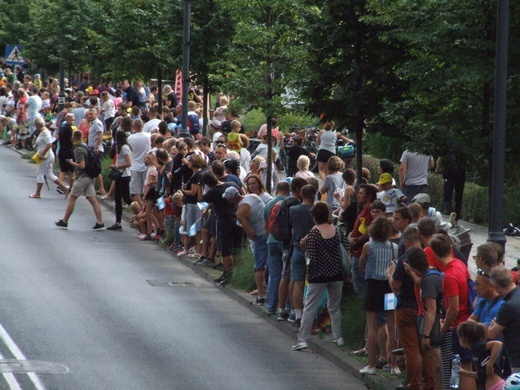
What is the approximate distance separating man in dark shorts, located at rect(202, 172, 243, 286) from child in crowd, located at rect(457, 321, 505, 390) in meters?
8.36

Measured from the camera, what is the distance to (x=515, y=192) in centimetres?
2278

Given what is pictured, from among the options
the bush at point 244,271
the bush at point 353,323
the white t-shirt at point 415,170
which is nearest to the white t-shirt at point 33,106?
the white t-shirt at point 415,170

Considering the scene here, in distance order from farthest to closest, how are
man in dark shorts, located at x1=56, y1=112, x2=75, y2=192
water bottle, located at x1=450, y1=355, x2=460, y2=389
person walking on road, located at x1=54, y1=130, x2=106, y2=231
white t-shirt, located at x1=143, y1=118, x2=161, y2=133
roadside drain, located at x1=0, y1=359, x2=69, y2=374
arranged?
white t-shirt, located at x1=143, y1=118, x2=161, y2=133
man in dark shorts, located at x1=56, y1=112, x2=75, y2=192
person walking on road, located at x1=54, y1=130, x2=106, y2=231
roadside drain, located at x1=0, y1=359, x2=69, y2=374
water bottle, located at x1=450, y1=355, x2=460, y2=389

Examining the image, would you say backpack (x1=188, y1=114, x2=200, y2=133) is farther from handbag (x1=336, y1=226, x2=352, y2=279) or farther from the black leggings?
handbag (x1=336, y1=226, x2=352, y2=279)

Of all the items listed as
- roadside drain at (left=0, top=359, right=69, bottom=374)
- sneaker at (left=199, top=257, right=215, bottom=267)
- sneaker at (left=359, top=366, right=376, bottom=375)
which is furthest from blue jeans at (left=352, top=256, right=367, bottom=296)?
sneaker at (left=199, top=257, right=215, bottom=267)

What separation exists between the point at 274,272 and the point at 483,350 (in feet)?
20.7

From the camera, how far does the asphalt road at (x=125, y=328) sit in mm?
13031

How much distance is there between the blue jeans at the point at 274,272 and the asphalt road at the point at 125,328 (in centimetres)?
33

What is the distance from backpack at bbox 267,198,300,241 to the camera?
15.6 meters

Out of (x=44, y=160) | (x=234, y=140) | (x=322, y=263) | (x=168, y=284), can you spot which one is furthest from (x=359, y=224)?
(x=44, y=160)

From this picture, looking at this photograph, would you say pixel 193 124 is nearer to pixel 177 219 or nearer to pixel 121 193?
pixel 121 193

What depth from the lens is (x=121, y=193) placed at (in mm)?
24094

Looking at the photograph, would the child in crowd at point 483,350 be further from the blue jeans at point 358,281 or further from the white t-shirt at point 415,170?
the white t-shirt at point 415,170

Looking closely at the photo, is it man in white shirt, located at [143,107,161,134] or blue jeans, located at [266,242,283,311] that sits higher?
man in white shirt, located at [143,107,161,134]
